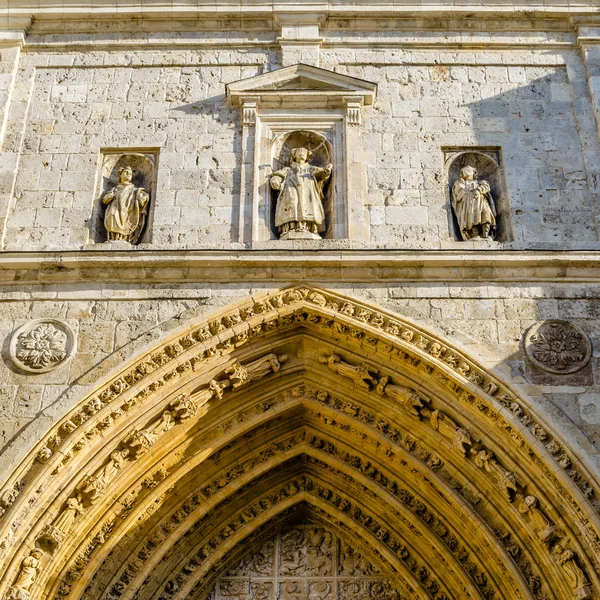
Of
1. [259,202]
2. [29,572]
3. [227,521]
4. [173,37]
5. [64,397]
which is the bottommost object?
[29,572]

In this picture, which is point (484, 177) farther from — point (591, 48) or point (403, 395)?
point (403, 395)

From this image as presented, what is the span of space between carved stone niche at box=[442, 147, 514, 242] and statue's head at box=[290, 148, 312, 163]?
1426 mm

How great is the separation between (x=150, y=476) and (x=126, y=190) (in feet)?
9.55

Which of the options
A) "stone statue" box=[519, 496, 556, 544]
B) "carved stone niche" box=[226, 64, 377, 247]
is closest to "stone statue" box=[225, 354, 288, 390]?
"carved stone niche" box=[226, 64, 377, 247]

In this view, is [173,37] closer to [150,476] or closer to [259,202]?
[259,202]

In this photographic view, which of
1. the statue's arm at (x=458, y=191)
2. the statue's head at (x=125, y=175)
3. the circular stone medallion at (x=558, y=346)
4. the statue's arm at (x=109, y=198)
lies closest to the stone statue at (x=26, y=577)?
the statue's arm at (x=109, y=198)

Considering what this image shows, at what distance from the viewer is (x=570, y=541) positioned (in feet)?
28.8

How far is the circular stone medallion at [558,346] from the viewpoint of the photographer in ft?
31.1

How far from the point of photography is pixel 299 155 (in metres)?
10.9

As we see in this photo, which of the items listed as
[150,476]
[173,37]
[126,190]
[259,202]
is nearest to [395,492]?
[150,476]

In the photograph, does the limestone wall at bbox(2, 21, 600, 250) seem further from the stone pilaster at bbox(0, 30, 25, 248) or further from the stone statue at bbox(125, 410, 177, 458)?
the stone statue at bbox(125, 410, 177, 458)

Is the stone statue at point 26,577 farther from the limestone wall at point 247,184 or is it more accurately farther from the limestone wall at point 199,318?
the limestone wall at point 199,318

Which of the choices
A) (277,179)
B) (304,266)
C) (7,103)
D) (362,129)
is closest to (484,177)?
(362,129)

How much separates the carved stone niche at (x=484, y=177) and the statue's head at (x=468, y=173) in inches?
2.6
